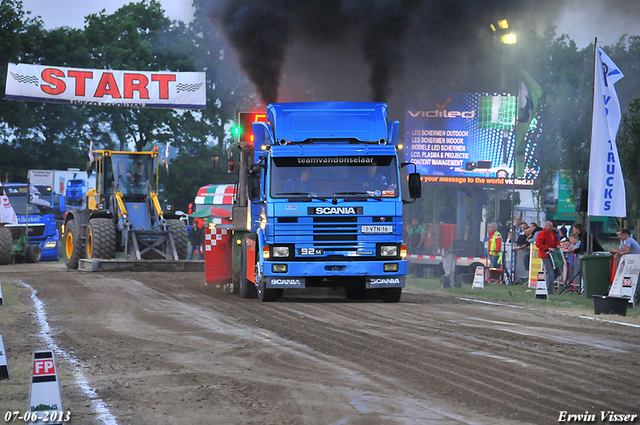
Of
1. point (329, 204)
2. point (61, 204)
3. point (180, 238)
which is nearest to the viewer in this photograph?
point (329, 204)

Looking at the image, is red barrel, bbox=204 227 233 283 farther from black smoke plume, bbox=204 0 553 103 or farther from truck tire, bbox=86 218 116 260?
truck tire, bbox=86 218 116 260

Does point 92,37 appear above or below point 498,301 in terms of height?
above

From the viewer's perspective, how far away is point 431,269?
27453 millimetres

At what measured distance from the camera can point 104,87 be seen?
30875 mm

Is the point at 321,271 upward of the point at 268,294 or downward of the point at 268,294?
upward

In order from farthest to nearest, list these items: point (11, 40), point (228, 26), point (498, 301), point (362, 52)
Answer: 1. point (11, 40)
2. point (362, 52)
3. point (228, 26)
4. point (498, 301)

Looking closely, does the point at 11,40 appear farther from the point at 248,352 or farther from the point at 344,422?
the point at 344,422

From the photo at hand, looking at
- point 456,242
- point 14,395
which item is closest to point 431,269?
point 456,242

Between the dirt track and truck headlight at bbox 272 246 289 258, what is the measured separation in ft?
2.92

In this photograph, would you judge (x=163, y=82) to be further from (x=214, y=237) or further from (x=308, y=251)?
(x=308, y=251)

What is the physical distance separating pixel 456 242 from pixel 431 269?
1.52m

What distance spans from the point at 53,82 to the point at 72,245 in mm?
6676

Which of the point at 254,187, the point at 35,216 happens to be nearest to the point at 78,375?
the point at 254,187

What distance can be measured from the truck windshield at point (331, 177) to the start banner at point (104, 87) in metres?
17.1
